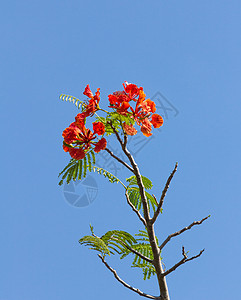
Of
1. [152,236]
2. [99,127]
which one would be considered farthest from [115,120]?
[152,236]

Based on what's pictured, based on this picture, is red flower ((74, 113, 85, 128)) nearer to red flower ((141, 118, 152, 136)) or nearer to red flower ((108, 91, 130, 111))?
red flower ((108, 91, 130, 111))

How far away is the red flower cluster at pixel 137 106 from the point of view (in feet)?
10.7

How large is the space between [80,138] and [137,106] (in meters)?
0.59

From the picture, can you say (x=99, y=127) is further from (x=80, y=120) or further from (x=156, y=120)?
(x=156, y=120)

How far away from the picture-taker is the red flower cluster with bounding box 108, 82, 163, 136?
327 centimetres

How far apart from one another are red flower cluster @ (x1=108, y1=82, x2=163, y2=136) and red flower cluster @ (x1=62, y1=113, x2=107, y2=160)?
24 centimetres

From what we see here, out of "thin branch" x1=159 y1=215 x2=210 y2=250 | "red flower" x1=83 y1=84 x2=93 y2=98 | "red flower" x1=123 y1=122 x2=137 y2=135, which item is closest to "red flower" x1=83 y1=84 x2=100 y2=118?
"red flower" x1=83 y1=84 x2=93 y2=98

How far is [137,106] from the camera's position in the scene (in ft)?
10.9

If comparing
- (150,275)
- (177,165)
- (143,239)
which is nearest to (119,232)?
(143,239)

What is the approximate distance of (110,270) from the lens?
3230 millimetres

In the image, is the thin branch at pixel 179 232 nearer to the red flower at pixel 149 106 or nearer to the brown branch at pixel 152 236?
the brown branch at pixel 152 236

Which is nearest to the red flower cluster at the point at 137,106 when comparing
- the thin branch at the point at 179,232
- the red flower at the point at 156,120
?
the red flower at the point at 156,120

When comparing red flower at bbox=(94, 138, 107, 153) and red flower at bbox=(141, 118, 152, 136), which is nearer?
red flower at bbox=(94, 138, 107, 153)

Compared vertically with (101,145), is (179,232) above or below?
below
